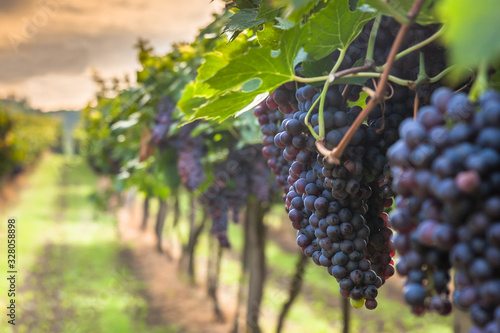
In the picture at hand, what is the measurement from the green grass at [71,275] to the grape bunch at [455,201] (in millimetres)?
7504

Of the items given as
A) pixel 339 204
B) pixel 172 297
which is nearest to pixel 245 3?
pixel 339 204

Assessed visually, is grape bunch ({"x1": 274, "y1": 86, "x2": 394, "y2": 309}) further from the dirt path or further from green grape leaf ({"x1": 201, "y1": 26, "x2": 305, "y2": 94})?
the dirt path

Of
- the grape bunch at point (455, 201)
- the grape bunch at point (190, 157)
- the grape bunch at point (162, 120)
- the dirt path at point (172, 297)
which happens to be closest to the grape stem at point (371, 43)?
the grape bunch at point (455, 201)

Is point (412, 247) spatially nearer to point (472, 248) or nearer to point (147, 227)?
point (472, 248)

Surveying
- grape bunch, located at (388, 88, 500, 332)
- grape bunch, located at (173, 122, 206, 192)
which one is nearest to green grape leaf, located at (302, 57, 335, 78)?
grape bunch, located at (388, 88, 500, 332)

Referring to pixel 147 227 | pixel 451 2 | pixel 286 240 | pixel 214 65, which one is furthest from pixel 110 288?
pixel 451 2

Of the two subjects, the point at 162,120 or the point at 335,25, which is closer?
the point at 335,25

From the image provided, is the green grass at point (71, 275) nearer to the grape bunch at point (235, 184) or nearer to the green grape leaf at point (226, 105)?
the grape bunch at point (235, 184)

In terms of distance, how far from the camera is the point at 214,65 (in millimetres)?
1063

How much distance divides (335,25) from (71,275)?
10.9 m

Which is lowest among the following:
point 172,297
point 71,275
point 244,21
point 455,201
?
point 172,297

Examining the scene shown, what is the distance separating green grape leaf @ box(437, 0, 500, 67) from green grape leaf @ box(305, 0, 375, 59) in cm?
41

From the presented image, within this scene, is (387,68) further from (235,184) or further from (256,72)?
(235,184)

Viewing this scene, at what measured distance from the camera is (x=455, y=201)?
1.65 ft
